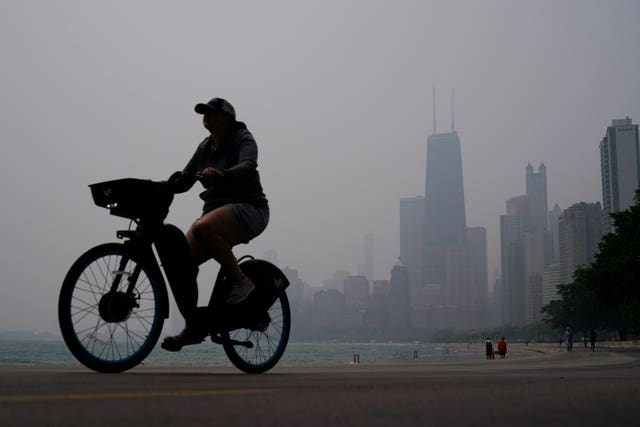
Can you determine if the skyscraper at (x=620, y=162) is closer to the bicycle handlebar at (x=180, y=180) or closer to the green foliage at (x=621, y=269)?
the green foliage at (x=621, y=269)

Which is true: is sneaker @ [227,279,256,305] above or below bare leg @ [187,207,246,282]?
below

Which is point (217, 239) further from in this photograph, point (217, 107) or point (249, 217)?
point (217, 107)

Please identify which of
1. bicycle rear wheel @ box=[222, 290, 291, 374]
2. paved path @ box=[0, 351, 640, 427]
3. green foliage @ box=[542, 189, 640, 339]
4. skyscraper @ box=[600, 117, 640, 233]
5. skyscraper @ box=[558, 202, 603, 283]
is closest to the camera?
paved path @ box=[0, 351, 640, 427]

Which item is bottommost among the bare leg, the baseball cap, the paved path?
the paved path

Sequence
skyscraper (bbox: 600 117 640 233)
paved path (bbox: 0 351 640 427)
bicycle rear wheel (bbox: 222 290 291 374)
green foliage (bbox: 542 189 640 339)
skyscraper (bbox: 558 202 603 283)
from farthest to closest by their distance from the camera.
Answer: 1. skyscraper (bbox: 558 202 603 283)
2. skyscraper (bbox: 600 117 640 233)
3. green foliage (bbox: 542 189 640 339)
4. bicycle rear wheel (bbox: 222 290 291 374)
5. paved path (bbox: 0 351 640 427)

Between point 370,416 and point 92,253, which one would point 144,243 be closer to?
point 92,253

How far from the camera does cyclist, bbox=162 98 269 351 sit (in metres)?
5.04

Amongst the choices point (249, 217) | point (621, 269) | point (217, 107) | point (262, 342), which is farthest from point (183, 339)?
point (621, 269)

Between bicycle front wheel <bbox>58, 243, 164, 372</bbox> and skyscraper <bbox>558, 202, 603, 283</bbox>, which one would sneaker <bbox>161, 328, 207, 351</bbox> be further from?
skyscraper <bbox>558, 202, 603, 283</bbox>

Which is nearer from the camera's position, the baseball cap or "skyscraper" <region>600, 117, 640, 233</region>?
the baseball cap

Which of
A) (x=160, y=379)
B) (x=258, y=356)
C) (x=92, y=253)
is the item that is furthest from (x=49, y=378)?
(x=258, y=356)

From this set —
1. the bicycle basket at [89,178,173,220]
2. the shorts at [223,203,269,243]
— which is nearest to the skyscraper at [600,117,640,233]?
the shorts at [223,203,269,243]

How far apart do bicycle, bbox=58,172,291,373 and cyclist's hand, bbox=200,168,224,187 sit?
0.09 metres

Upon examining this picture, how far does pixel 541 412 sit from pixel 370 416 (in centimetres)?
77
